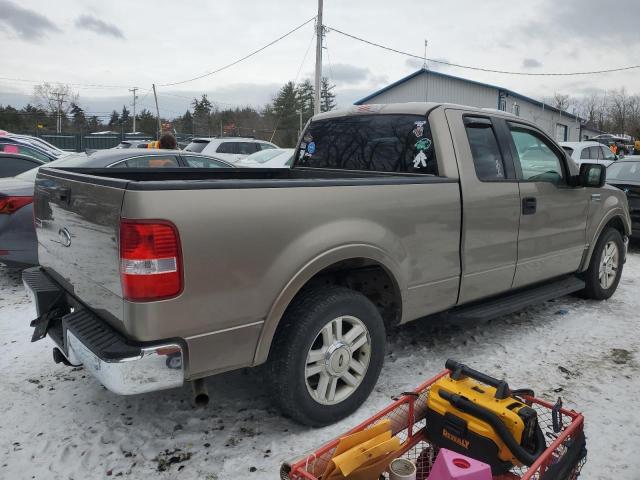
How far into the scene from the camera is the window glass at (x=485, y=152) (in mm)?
3707

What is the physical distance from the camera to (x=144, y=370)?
224 cm

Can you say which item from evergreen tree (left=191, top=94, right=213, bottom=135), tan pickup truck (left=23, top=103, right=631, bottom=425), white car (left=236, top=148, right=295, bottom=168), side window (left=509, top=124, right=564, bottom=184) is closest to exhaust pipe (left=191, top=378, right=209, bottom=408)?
tan pickup truck (left=23, top=103, right=631, bottom=425)

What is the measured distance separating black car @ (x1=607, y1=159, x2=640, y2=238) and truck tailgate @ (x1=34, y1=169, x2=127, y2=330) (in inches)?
303

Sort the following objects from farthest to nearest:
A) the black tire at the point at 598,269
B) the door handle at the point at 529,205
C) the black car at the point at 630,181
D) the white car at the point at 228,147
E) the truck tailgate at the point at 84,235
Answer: the white car at the point at 228,147, the black car at the point at 630,181, the black tire at the point at 598,269, the door handle at the point at 529,205, the truck tailgate at the point at 84,235

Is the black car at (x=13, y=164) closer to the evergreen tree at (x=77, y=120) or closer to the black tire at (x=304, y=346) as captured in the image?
the black tire at (x=304, y=346)

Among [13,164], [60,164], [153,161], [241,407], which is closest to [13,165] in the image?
[13,164]

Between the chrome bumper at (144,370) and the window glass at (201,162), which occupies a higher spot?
the window glass at (201,162)

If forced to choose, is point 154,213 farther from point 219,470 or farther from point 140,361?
point 219,470

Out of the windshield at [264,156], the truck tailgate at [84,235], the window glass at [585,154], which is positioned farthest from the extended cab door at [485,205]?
the window glass at [585,154]

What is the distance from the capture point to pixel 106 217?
2.34 m

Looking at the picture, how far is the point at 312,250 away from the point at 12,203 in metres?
4.04

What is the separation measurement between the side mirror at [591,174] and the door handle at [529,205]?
73 cm

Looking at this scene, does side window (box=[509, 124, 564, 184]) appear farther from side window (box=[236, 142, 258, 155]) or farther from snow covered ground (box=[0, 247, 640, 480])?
side window (box=[236, 142, 258, 155])

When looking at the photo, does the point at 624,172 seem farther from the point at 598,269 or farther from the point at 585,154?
the point at 585,154
